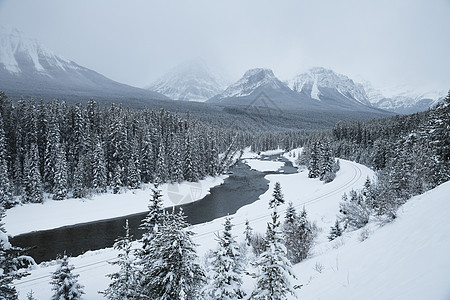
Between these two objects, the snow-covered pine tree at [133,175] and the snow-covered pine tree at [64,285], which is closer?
the snow-covered pine tree at [64,285]

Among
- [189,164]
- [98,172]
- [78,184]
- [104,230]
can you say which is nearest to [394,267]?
[104,230]

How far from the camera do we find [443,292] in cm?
421

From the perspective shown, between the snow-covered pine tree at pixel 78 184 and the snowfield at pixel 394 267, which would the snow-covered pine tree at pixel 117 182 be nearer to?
the snow-covered pine tree at pixel 78 184

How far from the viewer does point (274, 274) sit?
20.5 feet

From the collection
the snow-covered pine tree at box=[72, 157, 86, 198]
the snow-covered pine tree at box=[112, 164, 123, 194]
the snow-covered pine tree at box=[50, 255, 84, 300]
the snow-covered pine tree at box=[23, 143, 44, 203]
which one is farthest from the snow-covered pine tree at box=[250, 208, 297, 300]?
the snow-covered pine tree at box=[112, 164, 123, 194]

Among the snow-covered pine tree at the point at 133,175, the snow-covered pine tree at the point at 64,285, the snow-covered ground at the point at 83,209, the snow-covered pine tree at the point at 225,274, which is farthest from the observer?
the snow-covered pine tree at the point at 133,175

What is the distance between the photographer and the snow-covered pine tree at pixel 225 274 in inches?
301

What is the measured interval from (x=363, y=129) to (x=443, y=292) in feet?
404

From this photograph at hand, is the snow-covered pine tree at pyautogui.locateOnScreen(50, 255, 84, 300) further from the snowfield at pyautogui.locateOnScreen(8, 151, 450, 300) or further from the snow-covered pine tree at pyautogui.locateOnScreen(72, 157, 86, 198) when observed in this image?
the snow-covered pine tree at pyautogui.locateOnScreen(72, 157, 86, 198)

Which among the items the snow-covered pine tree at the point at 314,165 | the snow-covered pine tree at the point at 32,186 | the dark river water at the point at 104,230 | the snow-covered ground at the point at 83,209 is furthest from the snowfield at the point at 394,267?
the snow-covered pine tree at the point at 314,165

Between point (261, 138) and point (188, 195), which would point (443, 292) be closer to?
point (188, 195)

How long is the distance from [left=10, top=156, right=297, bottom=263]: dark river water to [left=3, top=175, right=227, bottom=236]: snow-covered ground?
1464 millimetres

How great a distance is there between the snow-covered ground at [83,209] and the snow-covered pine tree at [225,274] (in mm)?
34017

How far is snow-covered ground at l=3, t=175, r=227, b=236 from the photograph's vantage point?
31470 mm
